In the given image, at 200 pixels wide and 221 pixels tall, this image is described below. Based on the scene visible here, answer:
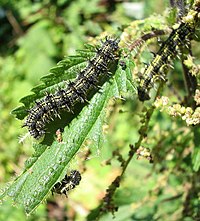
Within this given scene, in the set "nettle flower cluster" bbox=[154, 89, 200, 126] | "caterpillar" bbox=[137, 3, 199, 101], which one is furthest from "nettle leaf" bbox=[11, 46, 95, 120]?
"nettle flower cluster" bbox=[154, 89, 200, 126]

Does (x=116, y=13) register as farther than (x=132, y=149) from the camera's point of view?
Yes

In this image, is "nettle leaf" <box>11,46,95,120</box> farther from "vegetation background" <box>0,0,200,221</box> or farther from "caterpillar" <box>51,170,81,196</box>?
"vegetation background" <box>0,0,200,221</box>

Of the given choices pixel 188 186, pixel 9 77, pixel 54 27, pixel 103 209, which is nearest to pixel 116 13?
pixel 54 27

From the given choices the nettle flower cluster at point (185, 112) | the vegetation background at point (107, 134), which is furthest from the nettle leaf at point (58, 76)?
the vegetation background at point (107, 134)

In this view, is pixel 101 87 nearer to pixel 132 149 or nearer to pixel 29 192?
pixel 132 149

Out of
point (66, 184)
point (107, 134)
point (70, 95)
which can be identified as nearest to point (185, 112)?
point (70, 95)

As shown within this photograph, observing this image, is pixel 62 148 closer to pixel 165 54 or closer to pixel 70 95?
pixel 70 95
